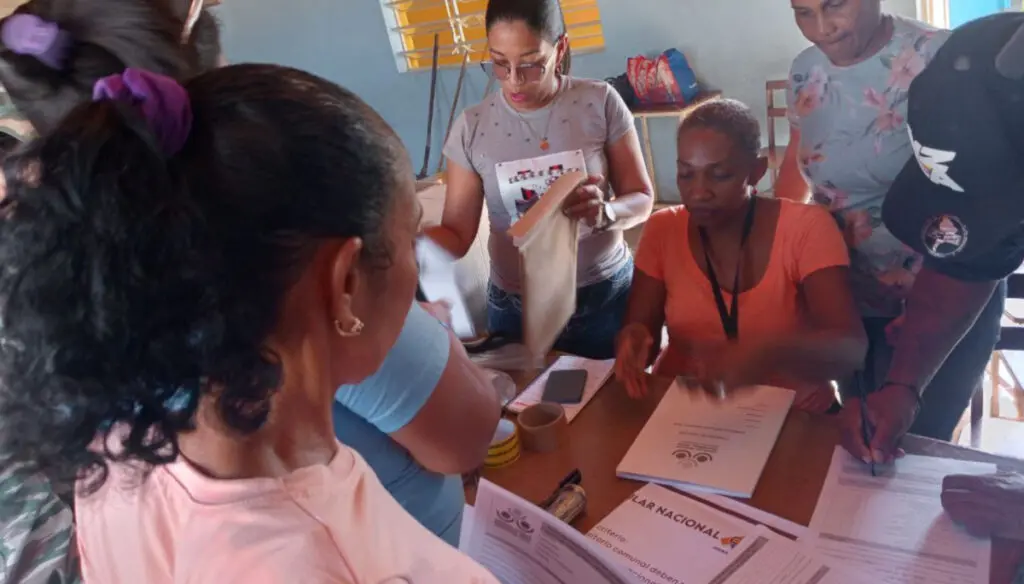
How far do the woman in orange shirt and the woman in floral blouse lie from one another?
90 mm

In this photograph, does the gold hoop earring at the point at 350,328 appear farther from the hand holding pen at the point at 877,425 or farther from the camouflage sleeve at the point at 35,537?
the hand holding pen at the point at 877,425

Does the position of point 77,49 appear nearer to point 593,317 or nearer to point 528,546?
point 528,546

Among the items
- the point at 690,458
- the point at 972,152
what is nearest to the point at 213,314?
the point at 690,458

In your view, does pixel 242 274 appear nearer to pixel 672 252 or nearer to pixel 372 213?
pixel 372 213

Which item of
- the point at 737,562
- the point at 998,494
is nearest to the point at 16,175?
the point at 737,562

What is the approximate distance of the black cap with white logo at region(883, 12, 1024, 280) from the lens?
3.19ft

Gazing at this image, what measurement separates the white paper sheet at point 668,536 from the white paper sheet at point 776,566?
0.01 metres

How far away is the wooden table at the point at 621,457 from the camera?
43.4 inches

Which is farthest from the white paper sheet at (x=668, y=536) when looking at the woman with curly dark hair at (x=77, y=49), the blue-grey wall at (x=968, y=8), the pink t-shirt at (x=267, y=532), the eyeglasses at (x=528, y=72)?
the blue-grey wall at (x=968, y=8)

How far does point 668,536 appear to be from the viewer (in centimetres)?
105

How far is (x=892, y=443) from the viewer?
1134mm

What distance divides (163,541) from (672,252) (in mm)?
1192

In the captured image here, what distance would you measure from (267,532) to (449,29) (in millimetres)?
4574

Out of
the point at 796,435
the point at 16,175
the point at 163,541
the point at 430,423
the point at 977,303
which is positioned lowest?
the point at 796,435
